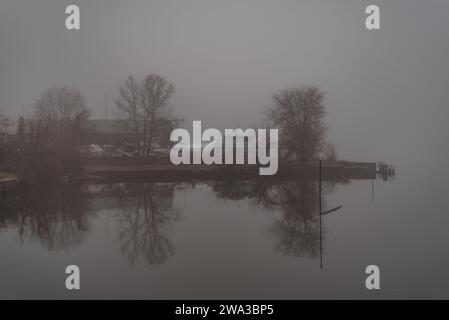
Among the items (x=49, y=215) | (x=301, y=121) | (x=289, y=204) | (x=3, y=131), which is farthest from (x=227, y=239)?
(x=3, y=131)

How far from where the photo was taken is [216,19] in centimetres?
229

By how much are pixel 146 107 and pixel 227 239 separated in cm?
90

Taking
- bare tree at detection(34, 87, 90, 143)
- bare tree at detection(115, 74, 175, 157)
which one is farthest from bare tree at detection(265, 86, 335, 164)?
bare tree at detection(34, 87, 90, 143)

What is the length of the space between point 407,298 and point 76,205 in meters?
1.97

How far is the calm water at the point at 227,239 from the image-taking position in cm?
225

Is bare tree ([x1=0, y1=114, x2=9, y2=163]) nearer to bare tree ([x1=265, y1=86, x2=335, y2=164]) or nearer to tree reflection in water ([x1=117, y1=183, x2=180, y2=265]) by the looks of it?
tree reflection in water ([x1=117, y1=183, x2=180, y2=265])

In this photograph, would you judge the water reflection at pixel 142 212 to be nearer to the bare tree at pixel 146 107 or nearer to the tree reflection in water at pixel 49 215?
the tree reflection in water at pixel 49 215

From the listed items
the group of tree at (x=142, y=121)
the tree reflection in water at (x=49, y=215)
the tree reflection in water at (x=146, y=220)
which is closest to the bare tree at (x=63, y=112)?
the group of tree at (x=142, y=121)

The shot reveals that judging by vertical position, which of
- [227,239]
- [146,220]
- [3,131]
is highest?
[3,131]

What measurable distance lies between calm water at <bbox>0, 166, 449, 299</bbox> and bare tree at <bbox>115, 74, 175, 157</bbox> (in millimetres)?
300

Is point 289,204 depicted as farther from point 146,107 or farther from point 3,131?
point 3,131

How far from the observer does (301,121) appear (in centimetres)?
231

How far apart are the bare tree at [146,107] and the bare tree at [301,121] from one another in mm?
606
